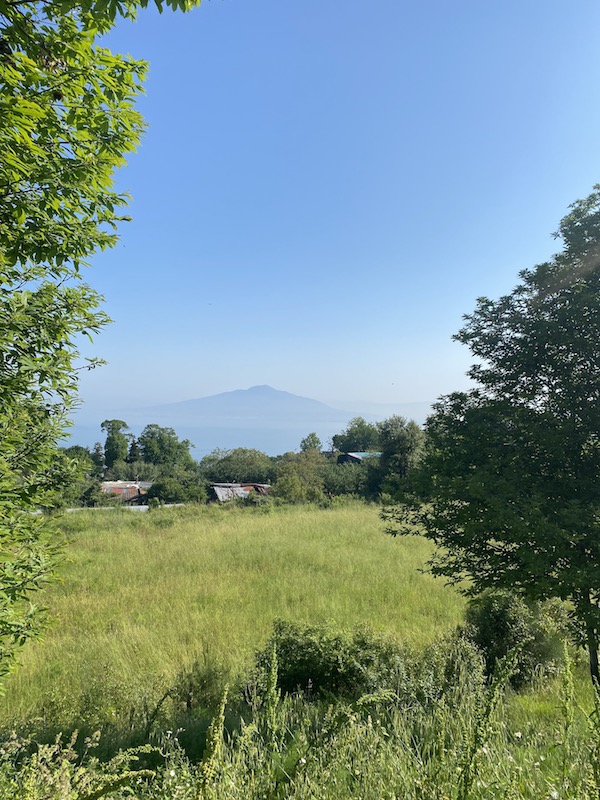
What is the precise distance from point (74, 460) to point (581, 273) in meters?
6.75

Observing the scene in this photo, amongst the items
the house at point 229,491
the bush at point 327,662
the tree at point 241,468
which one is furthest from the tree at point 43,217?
the tree at point 241,468

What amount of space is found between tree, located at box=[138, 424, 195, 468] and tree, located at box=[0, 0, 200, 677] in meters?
74.5

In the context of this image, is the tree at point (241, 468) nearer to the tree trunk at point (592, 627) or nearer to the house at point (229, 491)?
the house at point (229, 491)

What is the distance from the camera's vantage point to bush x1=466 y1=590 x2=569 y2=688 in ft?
22.2

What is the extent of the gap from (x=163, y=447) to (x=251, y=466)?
24071mm

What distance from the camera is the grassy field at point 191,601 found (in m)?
6.61

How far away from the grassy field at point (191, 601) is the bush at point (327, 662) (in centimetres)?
114

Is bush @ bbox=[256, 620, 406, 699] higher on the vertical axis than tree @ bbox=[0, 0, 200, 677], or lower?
lower

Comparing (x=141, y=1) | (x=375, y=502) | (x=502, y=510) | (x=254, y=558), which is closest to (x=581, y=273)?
(x=502, y=510)

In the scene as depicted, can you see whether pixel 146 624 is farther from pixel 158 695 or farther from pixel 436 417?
pixel 436 417

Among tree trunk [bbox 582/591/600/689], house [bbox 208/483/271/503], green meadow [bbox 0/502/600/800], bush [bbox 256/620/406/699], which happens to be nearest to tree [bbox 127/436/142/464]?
house [bbox 208/483/271/503]

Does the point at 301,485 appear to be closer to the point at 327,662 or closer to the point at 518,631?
the point at 518,631

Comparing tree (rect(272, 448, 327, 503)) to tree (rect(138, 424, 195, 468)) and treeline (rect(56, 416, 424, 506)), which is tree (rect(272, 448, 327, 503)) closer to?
treeline (rect(56, 416, 424, 506))

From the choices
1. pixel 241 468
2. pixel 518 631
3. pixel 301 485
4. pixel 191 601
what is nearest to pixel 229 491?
pixel 301 485
